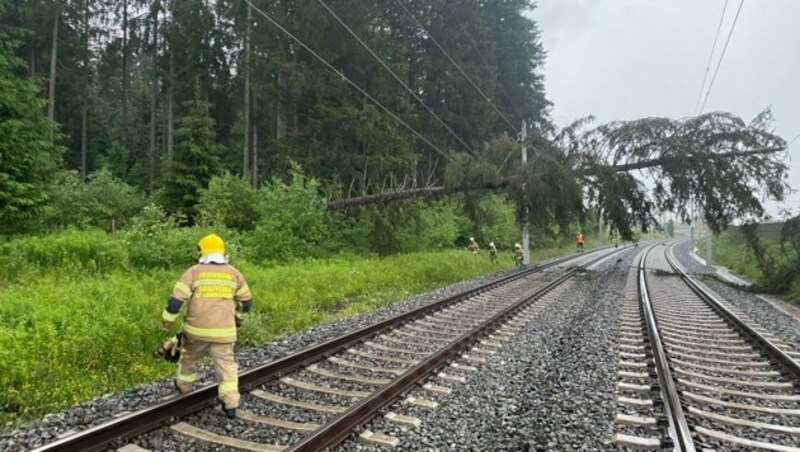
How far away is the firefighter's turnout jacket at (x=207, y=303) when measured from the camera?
4.68 metres

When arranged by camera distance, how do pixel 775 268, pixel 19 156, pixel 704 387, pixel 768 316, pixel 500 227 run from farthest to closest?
pixel 500 227 < pixel 775 268 < pixel 19 156 < pixel 768 316 < pixel 704 387

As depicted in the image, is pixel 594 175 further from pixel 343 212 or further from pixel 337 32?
pixel 337 32

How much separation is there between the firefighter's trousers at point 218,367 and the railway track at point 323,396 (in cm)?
21

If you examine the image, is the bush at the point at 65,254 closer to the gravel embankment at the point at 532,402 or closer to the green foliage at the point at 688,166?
the gravel embankment at the point at 532,402

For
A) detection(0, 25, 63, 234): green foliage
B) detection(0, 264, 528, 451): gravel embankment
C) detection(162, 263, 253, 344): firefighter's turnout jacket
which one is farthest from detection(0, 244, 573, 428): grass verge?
detection(0, 25, 63, 234): green foliage

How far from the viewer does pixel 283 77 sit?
998 inches

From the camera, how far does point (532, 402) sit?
16.8 ft

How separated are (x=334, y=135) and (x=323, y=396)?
791 inches

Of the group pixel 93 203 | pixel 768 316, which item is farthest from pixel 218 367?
pixel 93 203

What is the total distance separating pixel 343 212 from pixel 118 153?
981 inches

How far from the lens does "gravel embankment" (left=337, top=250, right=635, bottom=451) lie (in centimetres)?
417

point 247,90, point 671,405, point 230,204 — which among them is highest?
point 247,90

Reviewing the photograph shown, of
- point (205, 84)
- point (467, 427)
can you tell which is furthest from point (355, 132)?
point (467, 427)

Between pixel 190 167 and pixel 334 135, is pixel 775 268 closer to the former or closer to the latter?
pixel 334 135
